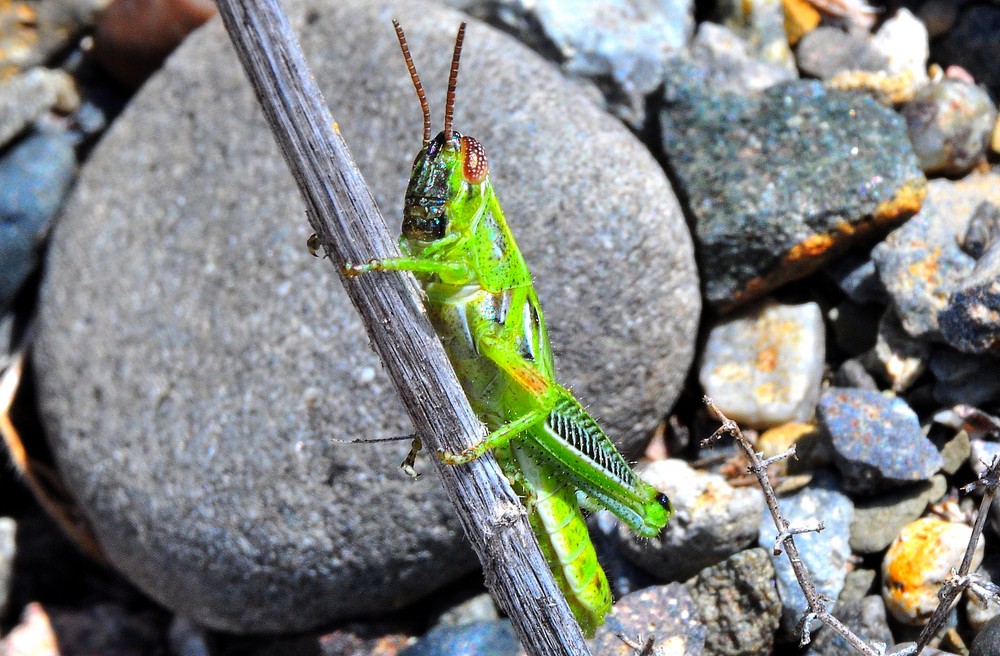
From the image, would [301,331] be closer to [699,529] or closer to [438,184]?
[438,184]

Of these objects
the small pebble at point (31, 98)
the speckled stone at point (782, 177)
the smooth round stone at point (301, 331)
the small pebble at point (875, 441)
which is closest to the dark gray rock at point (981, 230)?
the speckled stone at point (782, 177)

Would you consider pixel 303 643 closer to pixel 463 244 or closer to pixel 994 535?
pixel 463 244

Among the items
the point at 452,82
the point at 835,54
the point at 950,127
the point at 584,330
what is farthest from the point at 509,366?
the point at 835,54

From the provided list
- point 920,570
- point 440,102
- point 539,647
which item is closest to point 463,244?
point 539,647

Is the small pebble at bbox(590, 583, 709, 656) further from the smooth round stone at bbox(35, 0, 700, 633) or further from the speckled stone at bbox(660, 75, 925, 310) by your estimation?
the speckled stone at bbox(660, 75, 925, 310)

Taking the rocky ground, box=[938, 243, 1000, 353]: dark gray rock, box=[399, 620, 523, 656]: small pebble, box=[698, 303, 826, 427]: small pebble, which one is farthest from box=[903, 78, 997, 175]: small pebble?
box=[399, 620, 523, 656]: small pebble
